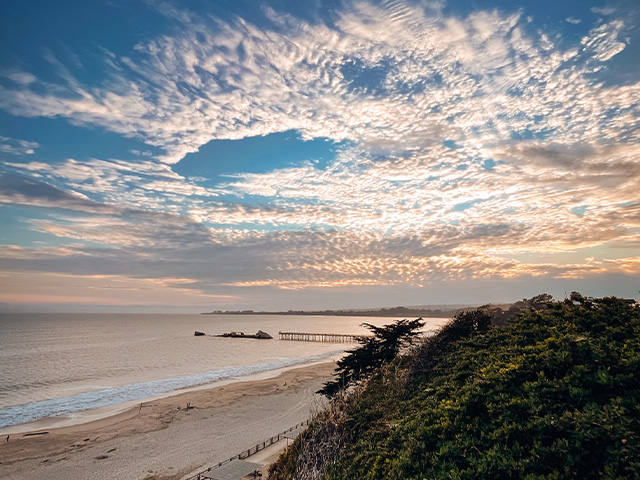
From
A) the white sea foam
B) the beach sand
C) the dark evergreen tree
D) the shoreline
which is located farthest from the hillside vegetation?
the white sea foam

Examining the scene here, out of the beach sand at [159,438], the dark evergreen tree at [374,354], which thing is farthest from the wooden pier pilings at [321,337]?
the dark evergreen tree at [374,354]

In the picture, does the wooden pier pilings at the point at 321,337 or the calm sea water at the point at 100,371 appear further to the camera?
the wooden pier pilings at the point at 321,337

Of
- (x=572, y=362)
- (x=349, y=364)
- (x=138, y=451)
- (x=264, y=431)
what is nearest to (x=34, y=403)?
(x=138, y=451)

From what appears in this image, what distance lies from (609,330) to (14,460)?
30907 mm

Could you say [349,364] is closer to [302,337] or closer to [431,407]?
[431,407]

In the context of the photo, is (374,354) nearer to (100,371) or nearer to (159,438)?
(159,438)

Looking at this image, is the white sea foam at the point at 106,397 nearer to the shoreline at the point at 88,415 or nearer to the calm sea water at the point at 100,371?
the calm sea water at the point at 100,371

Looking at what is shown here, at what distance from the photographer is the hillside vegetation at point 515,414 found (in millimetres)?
4676

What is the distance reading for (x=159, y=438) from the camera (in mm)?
25641

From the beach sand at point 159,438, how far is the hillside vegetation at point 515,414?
10.2 m

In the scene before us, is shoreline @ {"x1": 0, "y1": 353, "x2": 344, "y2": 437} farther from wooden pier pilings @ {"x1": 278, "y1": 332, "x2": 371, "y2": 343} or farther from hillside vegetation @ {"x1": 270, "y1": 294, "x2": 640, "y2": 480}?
wooden pier pilings @ {"x1": 278, "y1": 332, "x2": 371, "y2": 343}

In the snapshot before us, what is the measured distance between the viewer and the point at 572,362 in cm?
667

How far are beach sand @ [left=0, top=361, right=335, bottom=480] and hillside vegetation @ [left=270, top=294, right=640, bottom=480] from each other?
10.2m

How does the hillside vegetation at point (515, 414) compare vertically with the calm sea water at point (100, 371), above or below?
above
